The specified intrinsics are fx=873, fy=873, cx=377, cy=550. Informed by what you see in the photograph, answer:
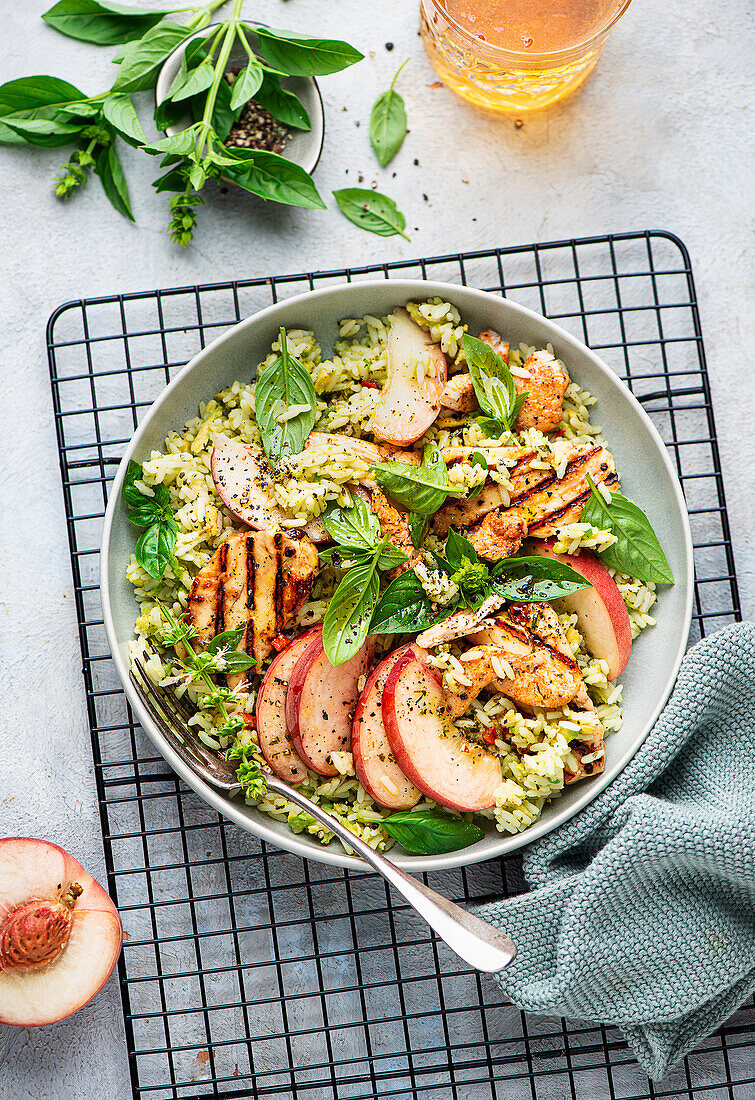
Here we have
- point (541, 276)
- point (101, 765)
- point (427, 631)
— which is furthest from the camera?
point (541, 276)

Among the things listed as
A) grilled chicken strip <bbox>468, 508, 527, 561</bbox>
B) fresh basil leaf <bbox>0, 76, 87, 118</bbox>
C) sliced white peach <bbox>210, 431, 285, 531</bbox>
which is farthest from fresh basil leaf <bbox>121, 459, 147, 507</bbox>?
fresh basil leaf <bbox>0, 76, 87, 118</bbox>

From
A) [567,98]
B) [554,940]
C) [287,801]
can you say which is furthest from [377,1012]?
[567,98]

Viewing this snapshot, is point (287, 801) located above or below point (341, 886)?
above

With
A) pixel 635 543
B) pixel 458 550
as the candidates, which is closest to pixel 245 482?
pixel 458 550

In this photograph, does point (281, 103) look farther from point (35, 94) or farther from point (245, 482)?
point (245, 482)

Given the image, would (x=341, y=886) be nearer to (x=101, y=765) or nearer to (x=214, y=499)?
(x=101, y=765)

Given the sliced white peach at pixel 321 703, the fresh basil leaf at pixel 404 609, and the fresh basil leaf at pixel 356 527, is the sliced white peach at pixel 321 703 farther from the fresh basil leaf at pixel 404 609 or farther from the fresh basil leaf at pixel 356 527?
the fresh basil leaf at pixel 356 527

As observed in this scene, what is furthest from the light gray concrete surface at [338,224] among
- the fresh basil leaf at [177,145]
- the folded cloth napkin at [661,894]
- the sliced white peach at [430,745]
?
the sliced white peach at [430,745]
